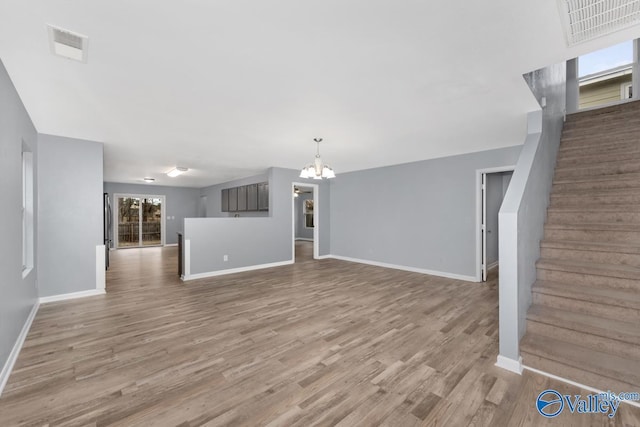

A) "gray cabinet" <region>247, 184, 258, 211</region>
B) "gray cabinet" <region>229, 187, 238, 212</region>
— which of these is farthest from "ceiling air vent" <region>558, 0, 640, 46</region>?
"gray cabinet" <region>229, 187, 238, 212</region>

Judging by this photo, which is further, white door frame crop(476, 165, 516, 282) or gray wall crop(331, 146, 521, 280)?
gray wall crop(331, 146, 521, 280)

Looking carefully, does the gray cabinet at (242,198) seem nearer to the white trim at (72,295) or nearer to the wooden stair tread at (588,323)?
the white trim at (72,295)

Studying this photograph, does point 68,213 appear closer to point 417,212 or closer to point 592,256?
point 417,212

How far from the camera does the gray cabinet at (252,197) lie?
25.4 feet

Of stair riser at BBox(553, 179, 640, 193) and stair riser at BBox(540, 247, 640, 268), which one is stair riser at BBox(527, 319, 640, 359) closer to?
stair riser at BBox(540, 247, 640, 268)

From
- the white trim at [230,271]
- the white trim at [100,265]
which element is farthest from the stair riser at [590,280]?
the white trim at [100,265]

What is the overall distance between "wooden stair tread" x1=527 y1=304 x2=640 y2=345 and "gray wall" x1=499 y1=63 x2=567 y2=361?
4.6 inches

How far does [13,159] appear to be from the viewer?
2.42 meters

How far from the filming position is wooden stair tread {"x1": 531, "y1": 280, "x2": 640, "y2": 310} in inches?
83.4

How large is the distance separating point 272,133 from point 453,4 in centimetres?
272

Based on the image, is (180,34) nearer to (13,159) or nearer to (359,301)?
(13,159)

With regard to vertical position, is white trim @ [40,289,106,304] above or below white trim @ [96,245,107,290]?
below

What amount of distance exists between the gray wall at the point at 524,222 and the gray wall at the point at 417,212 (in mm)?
1823

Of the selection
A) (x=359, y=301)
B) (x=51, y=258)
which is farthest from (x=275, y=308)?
(x=51, y=258)
